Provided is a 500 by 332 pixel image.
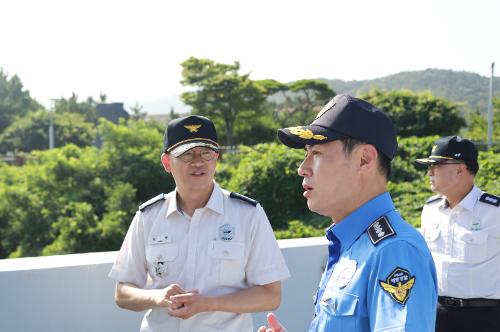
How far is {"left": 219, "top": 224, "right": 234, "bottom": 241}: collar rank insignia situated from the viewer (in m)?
2.38

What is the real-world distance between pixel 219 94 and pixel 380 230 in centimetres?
3359

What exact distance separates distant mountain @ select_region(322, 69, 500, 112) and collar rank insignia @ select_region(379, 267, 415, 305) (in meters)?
73.1

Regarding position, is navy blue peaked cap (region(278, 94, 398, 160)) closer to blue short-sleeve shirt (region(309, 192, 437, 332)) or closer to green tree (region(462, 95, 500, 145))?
blue short-sleeve shirt (region(309, 192, 437, 332))

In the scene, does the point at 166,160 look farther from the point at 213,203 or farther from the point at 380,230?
the point at 380,230

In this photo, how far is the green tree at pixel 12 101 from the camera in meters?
65.5

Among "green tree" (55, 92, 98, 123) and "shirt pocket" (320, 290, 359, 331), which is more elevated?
"green tree" (55, 92, 98, 123)

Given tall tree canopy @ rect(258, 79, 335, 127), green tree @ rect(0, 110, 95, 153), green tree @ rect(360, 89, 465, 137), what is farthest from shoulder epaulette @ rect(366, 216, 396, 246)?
green tree @ rect(0, 110, 95, 153)

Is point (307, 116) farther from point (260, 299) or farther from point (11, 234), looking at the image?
point (260, 299)

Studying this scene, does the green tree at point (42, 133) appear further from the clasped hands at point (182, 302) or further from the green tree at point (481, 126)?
the clasped hands at point (182, 302)

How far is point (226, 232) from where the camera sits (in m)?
2.39

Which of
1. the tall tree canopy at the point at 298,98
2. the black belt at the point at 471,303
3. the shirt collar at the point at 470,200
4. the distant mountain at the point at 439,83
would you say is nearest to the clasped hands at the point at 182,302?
the black belt at the point at 471,303

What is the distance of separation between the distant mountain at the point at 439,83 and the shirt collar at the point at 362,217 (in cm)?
7286

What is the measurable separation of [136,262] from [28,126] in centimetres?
4952

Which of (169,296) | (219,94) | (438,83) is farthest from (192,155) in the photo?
(438,83)
